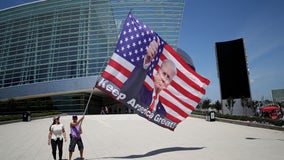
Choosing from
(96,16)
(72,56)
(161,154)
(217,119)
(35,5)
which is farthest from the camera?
(35,5)

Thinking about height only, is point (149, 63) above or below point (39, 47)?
below

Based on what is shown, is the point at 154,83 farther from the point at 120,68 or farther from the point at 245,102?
the point at 245,102

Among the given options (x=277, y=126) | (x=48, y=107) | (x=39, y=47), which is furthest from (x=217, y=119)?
(x=39, y=47)

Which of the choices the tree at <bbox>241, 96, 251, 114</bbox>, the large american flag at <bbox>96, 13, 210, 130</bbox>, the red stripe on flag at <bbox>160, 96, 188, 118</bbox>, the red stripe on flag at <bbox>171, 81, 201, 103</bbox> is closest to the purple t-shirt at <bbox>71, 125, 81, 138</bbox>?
the large american flag at <bbox>96, 13, 210, 130</bbox>

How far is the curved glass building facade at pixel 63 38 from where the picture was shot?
51938 millimetres

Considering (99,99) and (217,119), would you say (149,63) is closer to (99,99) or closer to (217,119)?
(217,119)

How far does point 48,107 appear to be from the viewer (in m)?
50.5

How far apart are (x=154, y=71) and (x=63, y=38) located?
55.8 metres

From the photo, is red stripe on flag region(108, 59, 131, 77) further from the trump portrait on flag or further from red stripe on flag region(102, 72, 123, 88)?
red stripe on flag region(102, 72, 123, 88)

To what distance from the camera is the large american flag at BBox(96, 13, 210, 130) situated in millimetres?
7324

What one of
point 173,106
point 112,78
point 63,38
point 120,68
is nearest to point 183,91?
point 173,106

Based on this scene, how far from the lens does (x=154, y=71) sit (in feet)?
25.8

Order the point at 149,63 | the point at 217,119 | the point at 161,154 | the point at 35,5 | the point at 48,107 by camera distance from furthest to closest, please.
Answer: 1. the point at 35,5
2. the point at 48,107
3. the point at 217,119
4. the point at 161,154
5. the point at 149,63

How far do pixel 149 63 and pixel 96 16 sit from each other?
55177mm
